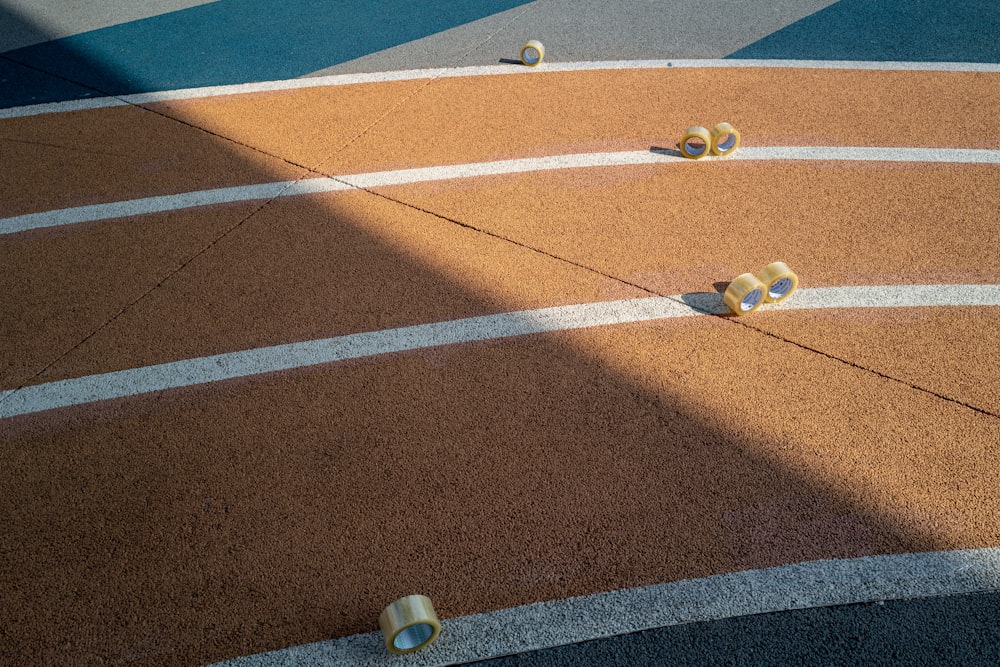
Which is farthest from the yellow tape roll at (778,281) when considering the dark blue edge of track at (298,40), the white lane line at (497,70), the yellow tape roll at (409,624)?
the dark blue edge of track at (298,40)

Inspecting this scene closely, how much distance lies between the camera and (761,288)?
4457 mm

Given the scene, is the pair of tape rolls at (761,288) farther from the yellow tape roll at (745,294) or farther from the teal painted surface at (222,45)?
the teal painted surface at (222,45)

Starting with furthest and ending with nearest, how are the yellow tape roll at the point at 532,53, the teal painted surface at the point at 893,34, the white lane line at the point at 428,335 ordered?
the teal painted surface at the point at 893,34, the yellow tape roll at the point at 532,53, the white lane line at the point at 428,335

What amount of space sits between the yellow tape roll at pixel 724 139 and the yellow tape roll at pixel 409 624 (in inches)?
170

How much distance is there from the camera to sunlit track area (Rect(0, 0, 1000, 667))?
3.25m

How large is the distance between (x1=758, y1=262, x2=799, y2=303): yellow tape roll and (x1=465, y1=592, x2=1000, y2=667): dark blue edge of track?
1.92 m

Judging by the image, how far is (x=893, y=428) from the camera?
393 centimetres

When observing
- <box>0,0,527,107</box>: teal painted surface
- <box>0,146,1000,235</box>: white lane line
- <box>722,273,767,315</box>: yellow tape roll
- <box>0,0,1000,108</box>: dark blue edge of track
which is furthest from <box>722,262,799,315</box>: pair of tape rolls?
<box>0,0,527,107</box>: teal painted surface

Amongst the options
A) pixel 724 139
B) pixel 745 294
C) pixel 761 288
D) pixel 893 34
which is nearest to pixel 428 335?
pixel 745 294

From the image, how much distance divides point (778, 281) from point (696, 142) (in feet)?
6.29

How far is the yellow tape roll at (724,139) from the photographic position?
5824mm

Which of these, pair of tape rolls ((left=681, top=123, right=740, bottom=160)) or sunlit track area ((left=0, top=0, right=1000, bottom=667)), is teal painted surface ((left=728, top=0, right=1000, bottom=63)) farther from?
pair of tape rolls ((left=681, top=123, right=740, bottom=160))

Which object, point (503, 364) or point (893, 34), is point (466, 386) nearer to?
point (503, 364)

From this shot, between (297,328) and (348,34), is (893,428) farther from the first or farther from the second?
(348,34)
